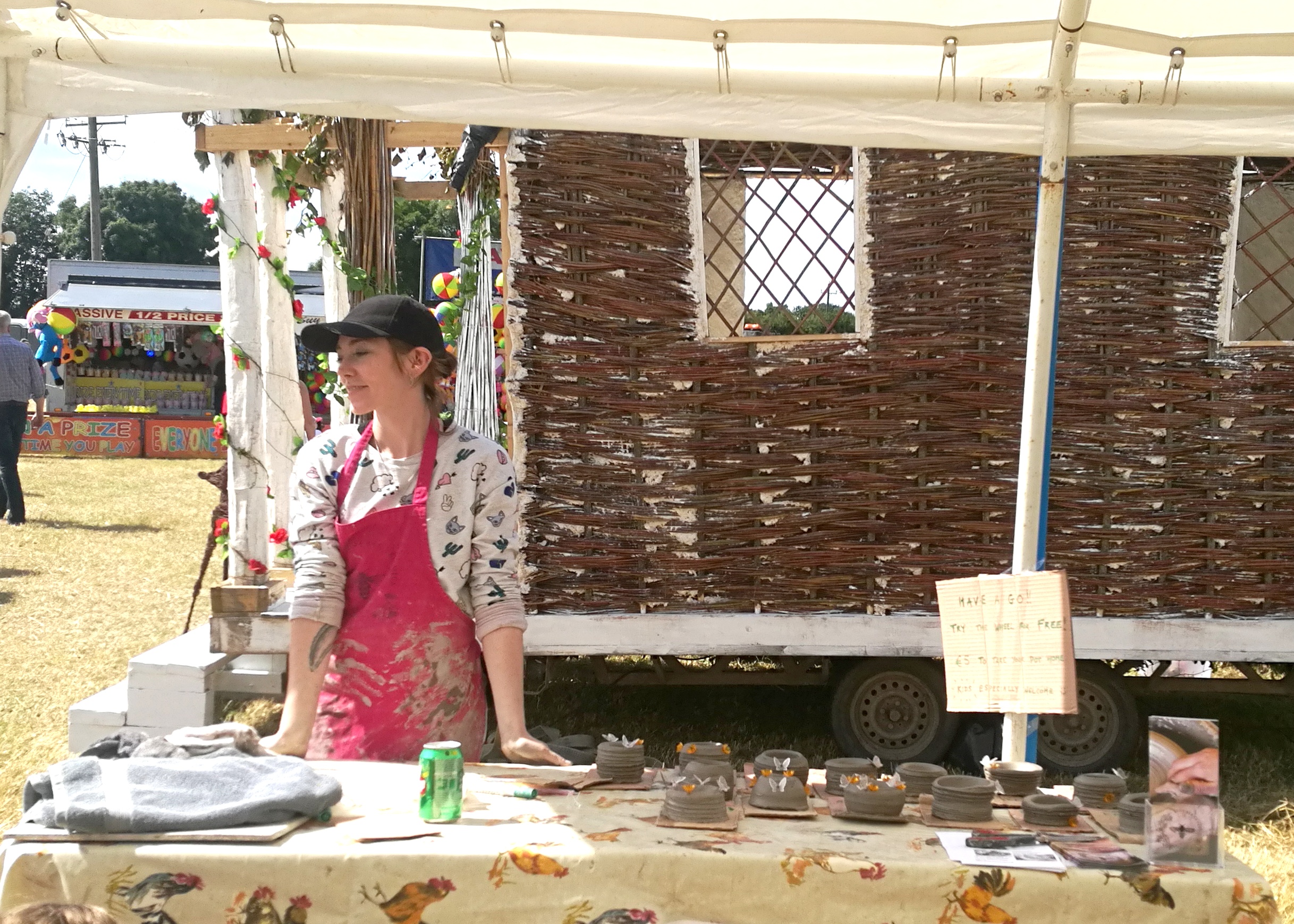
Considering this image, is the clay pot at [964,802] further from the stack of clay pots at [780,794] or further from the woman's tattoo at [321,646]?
the woman's tattoo at [321,646]

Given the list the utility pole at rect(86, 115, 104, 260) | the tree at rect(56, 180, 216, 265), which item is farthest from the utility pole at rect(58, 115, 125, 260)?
the tree at rect(56, 180, 216, 265)

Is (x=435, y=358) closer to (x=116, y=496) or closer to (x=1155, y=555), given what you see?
(x=1155, y=555)

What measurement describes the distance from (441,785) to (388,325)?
98cm

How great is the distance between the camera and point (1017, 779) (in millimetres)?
2490

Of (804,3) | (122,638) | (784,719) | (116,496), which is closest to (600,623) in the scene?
(784,719)

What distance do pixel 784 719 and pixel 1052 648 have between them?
4.17 meters

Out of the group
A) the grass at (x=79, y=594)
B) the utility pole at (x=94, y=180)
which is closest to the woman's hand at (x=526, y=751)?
the grass at (x=79, y=594)

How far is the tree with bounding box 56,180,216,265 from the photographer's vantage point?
53.0 meters

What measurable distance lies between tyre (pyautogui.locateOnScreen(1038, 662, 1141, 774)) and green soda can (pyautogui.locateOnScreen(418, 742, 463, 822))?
3756 millimetres

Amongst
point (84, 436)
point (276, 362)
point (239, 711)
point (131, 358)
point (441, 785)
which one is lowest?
point (239, 711)

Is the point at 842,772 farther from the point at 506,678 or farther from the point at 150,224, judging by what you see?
the point at 150,224

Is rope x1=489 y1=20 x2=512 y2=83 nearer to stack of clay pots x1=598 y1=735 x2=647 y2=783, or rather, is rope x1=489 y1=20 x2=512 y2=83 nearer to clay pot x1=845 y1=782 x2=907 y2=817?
stack of clay pots x1=598 y1=735 x2=647 y2=783

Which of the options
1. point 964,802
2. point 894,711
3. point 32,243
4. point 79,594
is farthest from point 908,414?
point 32,243

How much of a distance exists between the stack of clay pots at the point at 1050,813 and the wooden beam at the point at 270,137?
13.1 ft
